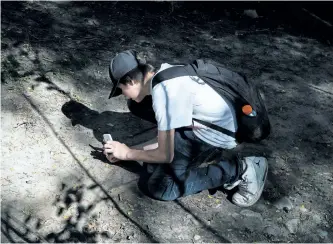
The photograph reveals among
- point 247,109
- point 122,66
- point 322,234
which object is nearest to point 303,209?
point 322,234

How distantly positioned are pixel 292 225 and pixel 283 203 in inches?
9.2

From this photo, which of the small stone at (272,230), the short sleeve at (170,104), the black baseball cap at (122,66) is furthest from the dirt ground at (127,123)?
the black baseball cap at (122,66)

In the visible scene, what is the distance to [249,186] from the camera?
374 cm

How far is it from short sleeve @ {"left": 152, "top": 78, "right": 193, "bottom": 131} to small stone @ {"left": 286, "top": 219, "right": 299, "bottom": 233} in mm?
1161

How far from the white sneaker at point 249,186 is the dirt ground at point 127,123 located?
0.08m

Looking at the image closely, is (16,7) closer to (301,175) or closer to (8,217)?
(8,217)

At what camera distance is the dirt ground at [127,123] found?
3590mm

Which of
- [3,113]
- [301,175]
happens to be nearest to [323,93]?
[301,175]

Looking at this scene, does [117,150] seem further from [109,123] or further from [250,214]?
[250,214]

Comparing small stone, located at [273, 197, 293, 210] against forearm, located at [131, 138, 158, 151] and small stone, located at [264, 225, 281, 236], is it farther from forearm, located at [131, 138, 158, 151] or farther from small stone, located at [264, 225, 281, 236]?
forearm, located at [131, 138, 158, 151]

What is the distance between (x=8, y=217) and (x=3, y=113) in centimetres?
135

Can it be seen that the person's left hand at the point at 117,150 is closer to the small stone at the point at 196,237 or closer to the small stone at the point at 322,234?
the small stone at the point at 196,237

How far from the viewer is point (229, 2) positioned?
7191 millimetres

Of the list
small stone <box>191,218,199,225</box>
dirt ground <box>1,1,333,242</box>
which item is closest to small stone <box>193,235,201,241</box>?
dirt ground <box>1,1,333,242</box>
